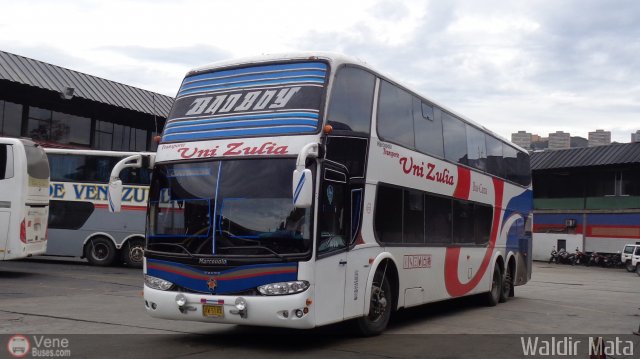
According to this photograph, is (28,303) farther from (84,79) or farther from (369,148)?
(84,79)

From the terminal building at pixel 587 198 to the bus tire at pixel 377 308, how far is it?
41.6 meters

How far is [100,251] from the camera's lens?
2203 centimetres

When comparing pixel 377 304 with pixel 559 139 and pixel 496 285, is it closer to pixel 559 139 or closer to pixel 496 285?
pixel 496 285

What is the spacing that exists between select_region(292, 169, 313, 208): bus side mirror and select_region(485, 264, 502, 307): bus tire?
30.7 ft

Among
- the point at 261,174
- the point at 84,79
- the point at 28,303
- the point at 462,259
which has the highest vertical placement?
the point at 84,79

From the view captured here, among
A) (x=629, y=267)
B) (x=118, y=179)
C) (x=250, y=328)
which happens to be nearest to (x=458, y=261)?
(x=250, y=328)

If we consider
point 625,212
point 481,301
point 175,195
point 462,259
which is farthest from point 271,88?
point 625,212

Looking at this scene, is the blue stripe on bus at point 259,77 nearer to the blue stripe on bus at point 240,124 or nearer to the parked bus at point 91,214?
the blue stripe on bus at point 240,124

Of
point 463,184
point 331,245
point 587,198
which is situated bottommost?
point 331,245

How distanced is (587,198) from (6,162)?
44.0 m

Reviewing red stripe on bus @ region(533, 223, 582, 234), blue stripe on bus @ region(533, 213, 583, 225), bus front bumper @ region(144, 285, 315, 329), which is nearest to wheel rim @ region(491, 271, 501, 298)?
bus front bumper @ region(144, 285, 315, 329)

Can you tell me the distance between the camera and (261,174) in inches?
335

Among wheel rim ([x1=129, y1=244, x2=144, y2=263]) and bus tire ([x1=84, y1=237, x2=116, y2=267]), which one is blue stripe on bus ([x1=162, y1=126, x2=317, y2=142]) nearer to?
wheel rim ([x1=129, y1=244, x2=144, y2=263])

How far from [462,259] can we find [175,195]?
22.8 ft
